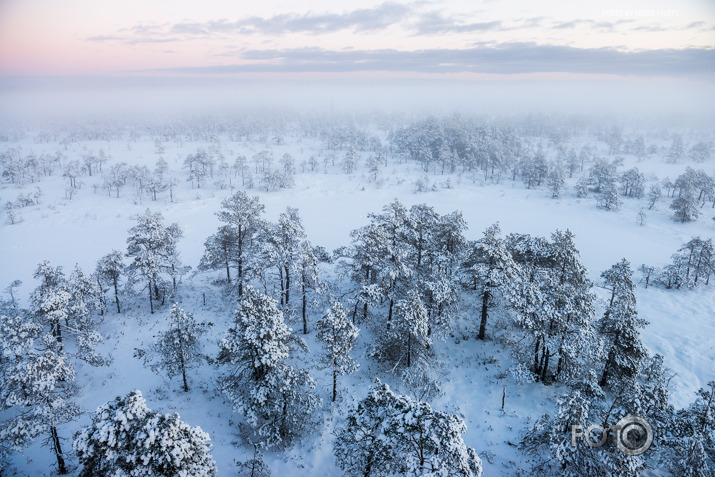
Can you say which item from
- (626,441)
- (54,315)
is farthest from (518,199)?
(54,315)

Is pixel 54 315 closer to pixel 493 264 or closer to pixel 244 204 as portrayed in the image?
pixel 244 204

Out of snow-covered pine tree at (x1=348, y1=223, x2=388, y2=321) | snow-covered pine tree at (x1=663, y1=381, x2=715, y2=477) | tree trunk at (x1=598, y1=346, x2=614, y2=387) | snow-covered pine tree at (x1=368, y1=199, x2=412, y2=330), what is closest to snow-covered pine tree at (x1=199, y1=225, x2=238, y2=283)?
snow-covered pine tree at (x1=348, y1=223, x2=388, y2=321)

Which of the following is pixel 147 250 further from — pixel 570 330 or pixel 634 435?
pixel 634 435

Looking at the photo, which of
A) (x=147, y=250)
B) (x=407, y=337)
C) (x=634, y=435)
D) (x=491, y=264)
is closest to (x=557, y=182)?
(x=491, y=264)

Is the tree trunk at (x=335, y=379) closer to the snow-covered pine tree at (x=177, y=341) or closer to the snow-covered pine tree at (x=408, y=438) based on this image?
the snow-covered pine tree at (x=408, y=438)

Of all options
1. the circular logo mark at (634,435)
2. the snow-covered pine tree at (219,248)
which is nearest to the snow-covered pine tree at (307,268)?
the snow-covered pine tree at (219,248)

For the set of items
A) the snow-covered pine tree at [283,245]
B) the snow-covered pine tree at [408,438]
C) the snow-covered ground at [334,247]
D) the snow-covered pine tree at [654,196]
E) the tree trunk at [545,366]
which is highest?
the snow-covered pine tree at [283,245]

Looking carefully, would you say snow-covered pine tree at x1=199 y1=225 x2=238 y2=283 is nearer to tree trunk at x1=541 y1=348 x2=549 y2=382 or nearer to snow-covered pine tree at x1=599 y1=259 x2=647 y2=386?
tree trunk at x1=541 y1=348 x2=549 y2=382
